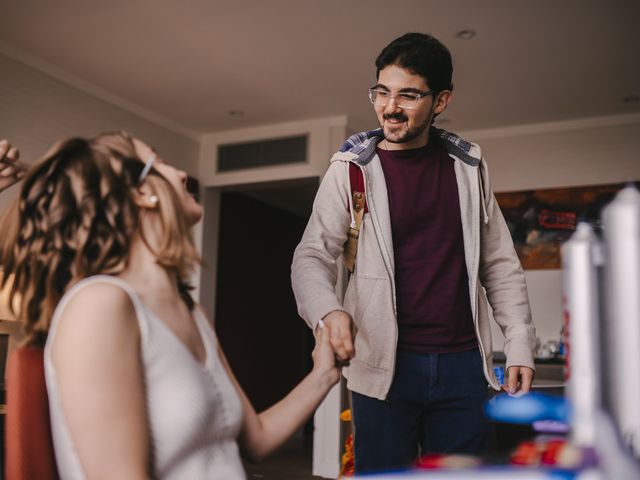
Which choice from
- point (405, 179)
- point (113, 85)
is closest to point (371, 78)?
point (113, 85)

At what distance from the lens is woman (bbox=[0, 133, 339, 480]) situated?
31.1 inches

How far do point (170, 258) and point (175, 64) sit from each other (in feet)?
11.7

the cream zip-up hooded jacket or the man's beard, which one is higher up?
the man's beard

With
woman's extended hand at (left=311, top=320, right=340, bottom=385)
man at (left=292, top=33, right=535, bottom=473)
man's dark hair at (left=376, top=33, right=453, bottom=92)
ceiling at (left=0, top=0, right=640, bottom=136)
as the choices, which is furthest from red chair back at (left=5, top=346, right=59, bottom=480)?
ceiling at (left=0, top=0, right=640, bottom=136)

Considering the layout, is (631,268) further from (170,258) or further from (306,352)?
(306,352)

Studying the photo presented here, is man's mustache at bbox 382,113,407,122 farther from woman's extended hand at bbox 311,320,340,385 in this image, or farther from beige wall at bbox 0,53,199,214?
beige wall at bbox 0,53,199,214

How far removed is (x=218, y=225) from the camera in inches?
233

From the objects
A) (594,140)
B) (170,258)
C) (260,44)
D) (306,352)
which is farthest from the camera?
(306,352)

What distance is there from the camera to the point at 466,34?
3736mm

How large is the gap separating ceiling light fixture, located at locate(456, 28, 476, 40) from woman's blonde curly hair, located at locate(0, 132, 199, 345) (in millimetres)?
3134

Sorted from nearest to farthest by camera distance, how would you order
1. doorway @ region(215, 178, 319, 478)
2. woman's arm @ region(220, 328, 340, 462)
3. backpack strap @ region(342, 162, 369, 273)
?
woman's arm @ region(220, 328, 340, 462) < backpack strap @ region(342, 162, 369, 273) < doorway @ region(215, 178, 319, 478)

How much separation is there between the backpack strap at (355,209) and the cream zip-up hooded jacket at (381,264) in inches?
0.6

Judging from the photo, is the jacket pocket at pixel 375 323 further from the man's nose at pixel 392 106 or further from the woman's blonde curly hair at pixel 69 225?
the woman's blonde curly hair at pixel 69 225

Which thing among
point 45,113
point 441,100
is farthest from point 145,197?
point 45,113
